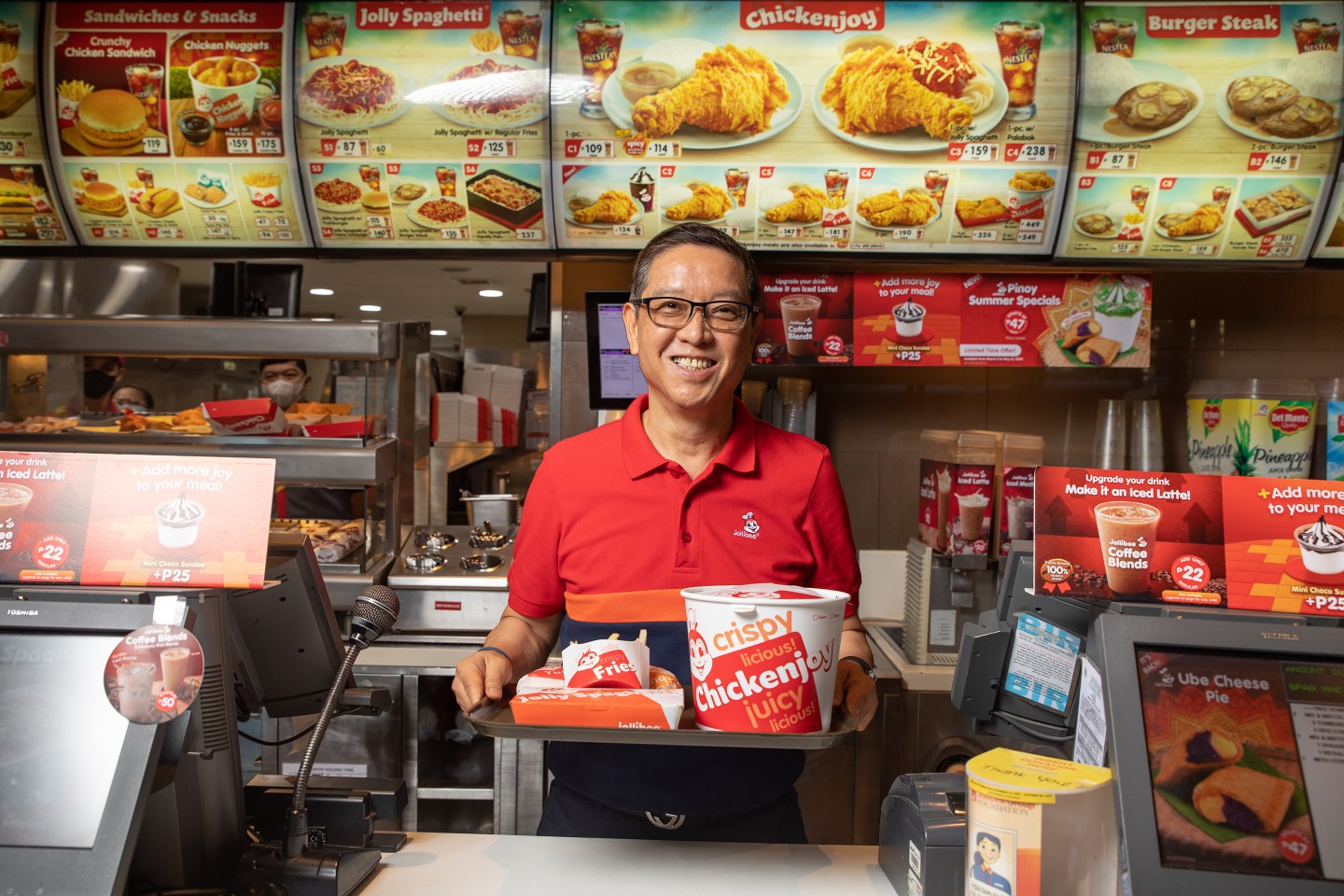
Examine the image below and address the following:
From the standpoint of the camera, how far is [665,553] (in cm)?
169

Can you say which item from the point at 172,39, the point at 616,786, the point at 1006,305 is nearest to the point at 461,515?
the point at 172,39

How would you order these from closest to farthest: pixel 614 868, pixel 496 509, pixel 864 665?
1. pixel 614 868
2. pixel 864 665
3. pixel 496 509

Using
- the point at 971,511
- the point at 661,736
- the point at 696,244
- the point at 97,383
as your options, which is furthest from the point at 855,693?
the point at 97,383

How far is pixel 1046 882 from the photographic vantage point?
977 mm

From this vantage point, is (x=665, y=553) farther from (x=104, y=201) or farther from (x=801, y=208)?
(x=104, y=201)

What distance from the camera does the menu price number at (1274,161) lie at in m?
2.81

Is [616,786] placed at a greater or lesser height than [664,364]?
lesser

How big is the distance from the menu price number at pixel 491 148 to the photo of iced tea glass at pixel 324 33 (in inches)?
18.7

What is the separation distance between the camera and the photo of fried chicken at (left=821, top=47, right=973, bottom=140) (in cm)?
279

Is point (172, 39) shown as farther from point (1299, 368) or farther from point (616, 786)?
point (1299, 368)

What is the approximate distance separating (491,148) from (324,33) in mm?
590

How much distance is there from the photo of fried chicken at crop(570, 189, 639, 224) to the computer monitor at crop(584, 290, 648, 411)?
22 cm

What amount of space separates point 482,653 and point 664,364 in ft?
1.83

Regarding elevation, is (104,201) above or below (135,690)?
above
